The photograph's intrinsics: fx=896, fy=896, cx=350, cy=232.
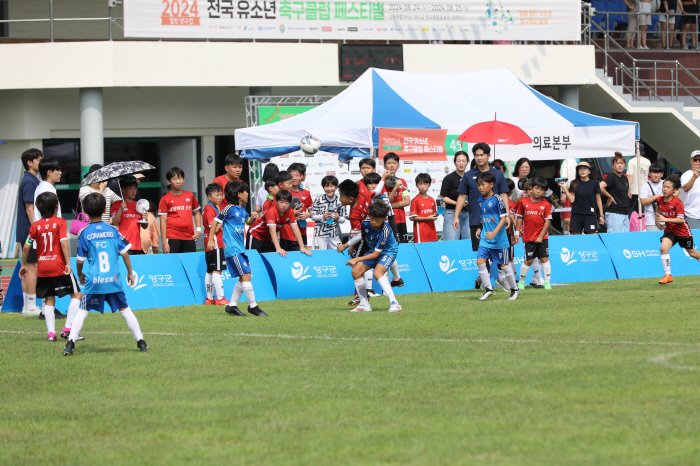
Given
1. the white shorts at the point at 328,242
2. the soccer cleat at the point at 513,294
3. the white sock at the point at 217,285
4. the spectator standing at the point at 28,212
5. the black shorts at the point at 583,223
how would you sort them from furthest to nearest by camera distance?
1. the black shorts at the point at 583,223
2. the white shorts at the point at 328,242
3. the white sock at the point at 217,285
4. the soccer cleat at the point at 513,294
5. the spectator standing at the point at 28,212

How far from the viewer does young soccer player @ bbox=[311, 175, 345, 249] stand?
48.5 feet

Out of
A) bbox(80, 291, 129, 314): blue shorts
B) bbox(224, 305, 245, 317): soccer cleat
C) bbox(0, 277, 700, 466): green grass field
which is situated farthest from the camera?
bbox(224, 305, 245, 317): soccer cleat

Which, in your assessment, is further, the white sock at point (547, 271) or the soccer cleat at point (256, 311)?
the white sock at point (547, 271)

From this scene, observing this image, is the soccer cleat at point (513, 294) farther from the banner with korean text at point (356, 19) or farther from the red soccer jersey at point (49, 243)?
the banner with korean text at point (356, 19)

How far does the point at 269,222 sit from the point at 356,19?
12.0 meters

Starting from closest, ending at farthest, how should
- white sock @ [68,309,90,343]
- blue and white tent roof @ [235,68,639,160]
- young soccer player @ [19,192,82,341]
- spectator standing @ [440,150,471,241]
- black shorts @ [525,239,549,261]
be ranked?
white sock @ [68,309,90,343], young soccer player @ [19,192,82,341], black shorts @ [525,239,549,261], spectator standing @ [440,150,471,241], blue and white tent roof @ [235,68,639,160]

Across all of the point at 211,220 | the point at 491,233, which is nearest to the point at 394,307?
the point at 491,233

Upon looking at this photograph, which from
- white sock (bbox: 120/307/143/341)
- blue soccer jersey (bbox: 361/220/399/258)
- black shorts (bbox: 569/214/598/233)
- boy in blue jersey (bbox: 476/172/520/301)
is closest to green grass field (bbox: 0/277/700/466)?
white sock (bbox: 120/307/143/341)

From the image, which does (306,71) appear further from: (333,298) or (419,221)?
(333,298)

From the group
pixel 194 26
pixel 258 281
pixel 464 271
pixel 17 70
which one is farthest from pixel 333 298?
pixel 17 70

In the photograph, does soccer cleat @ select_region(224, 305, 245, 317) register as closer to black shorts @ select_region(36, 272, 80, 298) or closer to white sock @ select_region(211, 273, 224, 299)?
white sock @ select_region(211, 273, 224, 299)

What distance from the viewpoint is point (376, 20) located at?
24719mm

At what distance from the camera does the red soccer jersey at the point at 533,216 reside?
1454cm

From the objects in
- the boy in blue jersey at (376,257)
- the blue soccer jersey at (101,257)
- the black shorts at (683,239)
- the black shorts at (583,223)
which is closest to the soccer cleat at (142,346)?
the blue soccer jersey at (101,257)
